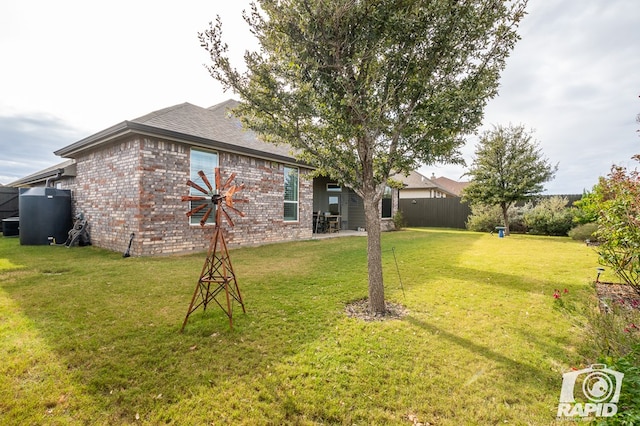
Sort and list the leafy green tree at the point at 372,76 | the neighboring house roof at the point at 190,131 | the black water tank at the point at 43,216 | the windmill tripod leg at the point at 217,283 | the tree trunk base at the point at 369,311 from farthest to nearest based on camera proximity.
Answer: the black water tank at the point at 43,216 < the neighboring house roof at the point at 190,131 < the tree trunk base at the point at 369,311 < the leafy green tree at the point at 372,76 < the windmill tripod leg at the point at 217,283

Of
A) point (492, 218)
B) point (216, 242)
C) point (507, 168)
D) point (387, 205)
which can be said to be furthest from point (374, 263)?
point (492, 218)

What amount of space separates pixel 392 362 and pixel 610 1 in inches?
256

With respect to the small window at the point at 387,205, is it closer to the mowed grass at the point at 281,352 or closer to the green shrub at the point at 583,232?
the green shrub at the point at 583,232

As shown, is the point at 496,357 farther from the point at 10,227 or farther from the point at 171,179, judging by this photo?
the point at 10,227

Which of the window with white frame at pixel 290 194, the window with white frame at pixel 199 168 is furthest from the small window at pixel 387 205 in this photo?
the window with white frame at pixel 199 168

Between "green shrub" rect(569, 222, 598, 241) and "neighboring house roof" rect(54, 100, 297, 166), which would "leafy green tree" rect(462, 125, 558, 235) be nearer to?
"green shrub" rect(569, 222, 598, 241)

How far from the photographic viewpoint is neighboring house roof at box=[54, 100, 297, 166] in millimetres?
6930

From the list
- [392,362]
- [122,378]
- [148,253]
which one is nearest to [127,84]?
[148,253]

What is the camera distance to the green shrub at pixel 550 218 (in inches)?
527

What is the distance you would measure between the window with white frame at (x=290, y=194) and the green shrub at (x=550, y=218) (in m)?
12.3

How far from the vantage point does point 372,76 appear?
144 inches

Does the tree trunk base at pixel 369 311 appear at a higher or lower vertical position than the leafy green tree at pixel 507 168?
lower

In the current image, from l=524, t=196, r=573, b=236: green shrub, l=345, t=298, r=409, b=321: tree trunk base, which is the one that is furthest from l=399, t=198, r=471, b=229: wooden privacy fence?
l=345, t=298, r=409, b=321: tree trunk base

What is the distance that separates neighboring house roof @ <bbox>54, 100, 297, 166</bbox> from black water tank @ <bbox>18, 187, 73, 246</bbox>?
5.00 feet
